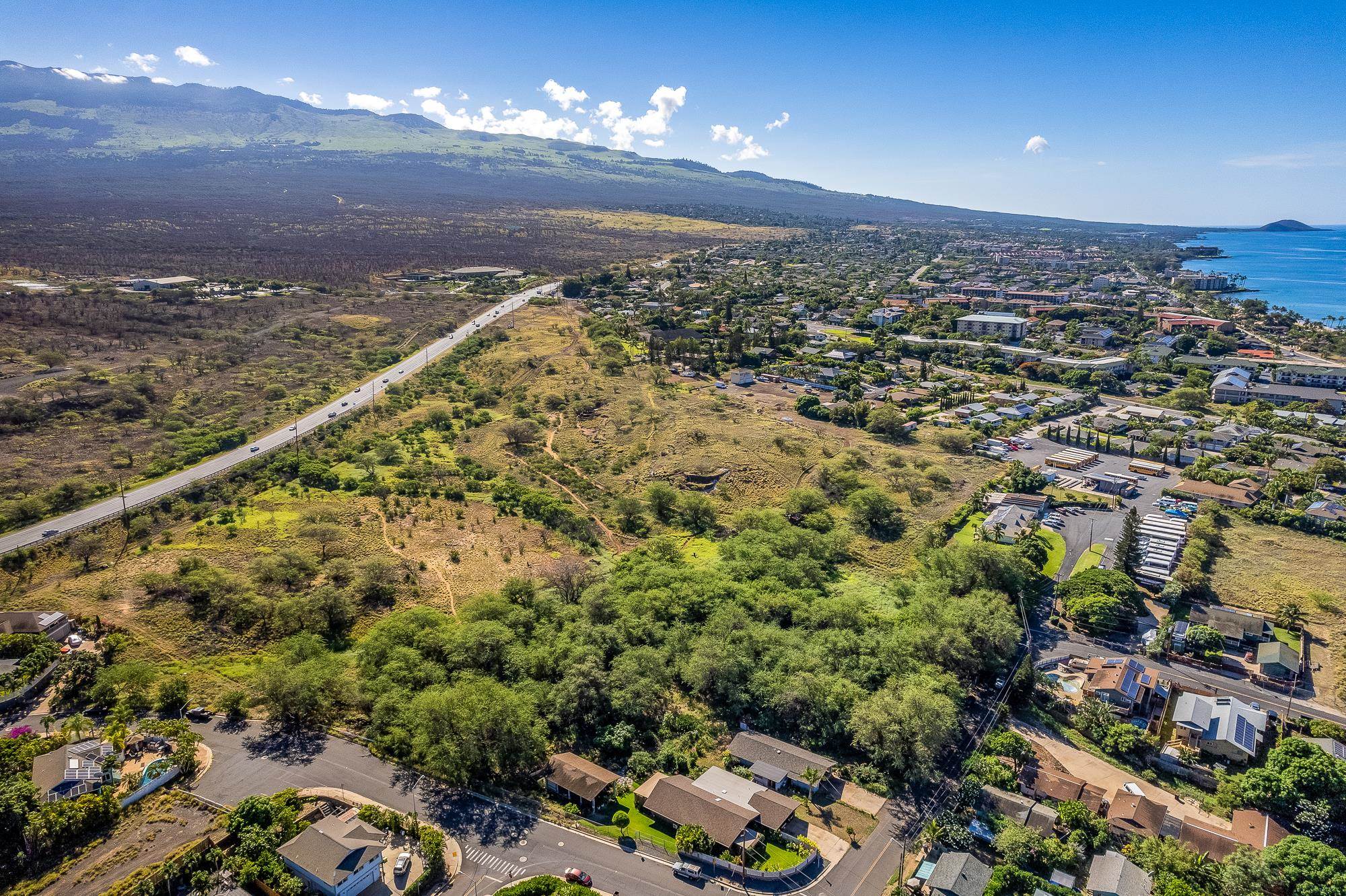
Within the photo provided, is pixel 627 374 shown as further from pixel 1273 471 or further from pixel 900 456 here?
pixel 1273 471

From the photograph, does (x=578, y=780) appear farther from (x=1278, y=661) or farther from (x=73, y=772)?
(x=1278, y=661)

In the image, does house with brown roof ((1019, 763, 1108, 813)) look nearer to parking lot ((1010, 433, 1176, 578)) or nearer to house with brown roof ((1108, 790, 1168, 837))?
house with brown roof ((1108, 790, 1168, 837))

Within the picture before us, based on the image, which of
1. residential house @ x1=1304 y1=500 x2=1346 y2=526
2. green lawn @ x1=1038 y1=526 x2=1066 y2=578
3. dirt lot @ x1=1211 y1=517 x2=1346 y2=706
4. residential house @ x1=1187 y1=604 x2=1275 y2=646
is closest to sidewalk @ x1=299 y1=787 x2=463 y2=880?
green lawn @ x1=1038 y1=526 x2=1066 y2=578

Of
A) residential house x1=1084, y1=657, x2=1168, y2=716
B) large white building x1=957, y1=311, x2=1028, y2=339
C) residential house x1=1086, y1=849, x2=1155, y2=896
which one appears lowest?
residential house x1=1086, y1=849, x2=1155, y2=896

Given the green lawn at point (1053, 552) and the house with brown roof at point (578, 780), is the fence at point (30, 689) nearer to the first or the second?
the house with brown roof at point (578, 780)

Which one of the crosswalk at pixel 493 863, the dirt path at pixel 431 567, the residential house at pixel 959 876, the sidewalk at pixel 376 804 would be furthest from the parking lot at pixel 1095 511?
the sidewalk at pixel 376 804

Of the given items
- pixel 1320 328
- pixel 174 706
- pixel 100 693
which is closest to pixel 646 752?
pixel 174 706
